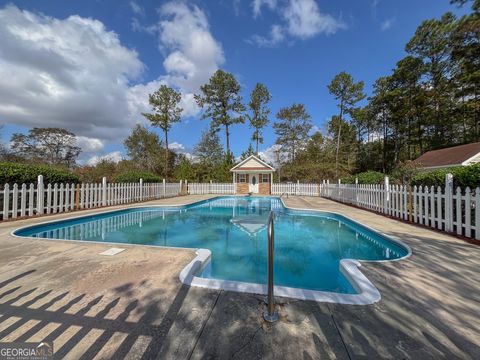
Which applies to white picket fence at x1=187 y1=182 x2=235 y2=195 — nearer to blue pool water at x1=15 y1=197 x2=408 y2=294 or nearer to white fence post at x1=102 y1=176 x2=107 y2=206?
white fence post at x1=102 y1=176 x2=107 y2=206

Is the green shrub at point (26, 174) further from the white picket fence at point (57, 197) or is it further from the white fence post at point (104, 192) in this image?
the white fence post at point (104, 192)

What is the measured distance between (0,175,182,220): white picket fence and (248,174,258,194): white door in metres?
11.3

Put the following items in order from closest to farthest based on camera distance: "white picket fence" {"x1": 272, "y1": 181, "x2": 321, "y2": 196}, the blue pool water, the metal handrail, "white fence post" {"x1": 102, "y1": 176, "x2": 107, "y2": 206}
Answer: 1. the metal handrail
2. the blue pool water
3. "white fence post" {"x1": 102, "y1": 176, "x2": 107, "y2": 206}
4. "white picket fence" {"x1": 272, "y1": 181, "x2": 321, "y2": 196}

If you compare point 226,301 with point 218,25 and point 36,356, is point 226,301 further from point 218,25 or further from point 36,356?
point 218,25

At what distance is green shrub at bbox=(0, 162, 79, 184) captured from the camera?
645 centimetres

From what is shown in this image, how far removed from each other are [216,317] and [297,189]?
1872 centimetres

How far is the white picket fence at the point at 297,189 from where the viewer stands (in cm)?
1892

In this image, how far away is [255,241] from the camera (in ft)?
19.0

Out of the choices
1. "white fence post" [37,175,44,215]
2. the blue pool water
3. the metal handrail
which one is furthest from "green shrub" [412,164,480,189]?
"white fence post" [37,175,44,215]

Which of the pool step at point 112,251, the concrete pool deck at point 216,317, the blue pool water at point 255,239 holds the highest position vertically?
the concrete pool deck at point 216,317

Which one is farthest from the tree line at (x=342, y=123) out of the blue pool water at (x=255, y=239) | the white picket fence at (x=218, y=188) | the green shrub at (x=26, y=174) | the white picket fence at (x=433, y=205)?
the white picket fence at (x=433, y=205)

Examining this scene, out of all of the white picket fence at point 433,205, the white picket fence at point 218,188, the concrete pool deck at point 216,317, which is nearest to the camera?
the concrete pool deck at point 216,317

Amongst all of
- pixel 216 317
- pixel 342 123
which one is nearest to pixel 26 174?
pixel 216 317

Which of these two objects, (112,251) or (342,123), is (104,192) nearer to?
(112,251)
